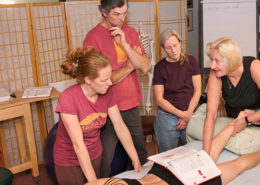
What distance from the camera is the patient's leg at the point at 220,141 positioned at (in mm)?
2263

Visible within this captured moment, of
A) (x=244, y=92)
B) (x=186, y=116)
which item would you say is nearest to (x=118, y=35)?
(x=186, y=116)

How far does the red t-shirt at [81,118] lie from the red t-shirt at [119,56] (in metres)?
0.33

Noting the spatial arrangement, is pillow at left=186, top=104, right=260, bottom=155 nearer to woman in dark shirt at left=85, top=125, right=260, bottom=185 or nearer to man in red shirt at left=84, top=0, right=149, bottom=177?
woman in dark shirt at left=85, top=125, right=260, bottom=185

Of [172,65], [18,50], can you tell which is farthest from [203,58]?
[18,50]

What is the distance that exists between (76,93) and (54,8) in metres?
1.63

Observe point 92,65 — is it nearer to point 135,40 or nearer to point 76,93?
point 76,93

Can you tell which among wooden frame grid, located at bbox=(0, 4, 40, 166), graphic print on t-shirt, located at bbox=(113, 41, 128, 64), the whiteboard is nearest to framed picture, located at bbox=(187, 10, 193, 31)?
the whiteboard

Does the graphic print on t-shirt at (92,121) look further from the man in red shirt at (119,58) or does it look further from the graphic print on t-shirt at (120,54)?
the graphic print on t-shirt at (120,54)

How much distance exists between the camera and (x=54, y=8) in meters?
3.32

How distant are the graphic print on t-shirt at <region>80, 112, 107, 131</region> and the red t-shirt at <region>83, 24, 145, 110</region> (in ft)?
1.41

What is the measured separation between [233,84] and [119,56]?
0.83m

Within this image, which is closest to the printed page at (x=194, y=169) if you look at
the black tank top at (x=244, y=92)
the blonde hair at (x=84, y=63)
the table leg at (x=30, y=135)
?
the black tank top at (x=244, y=92)

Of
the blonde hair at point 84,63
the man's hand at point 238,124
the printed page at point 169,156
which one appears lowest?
the printed page at point 169,156

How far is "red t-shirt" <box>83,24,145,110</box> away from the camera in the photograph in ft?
7.91
